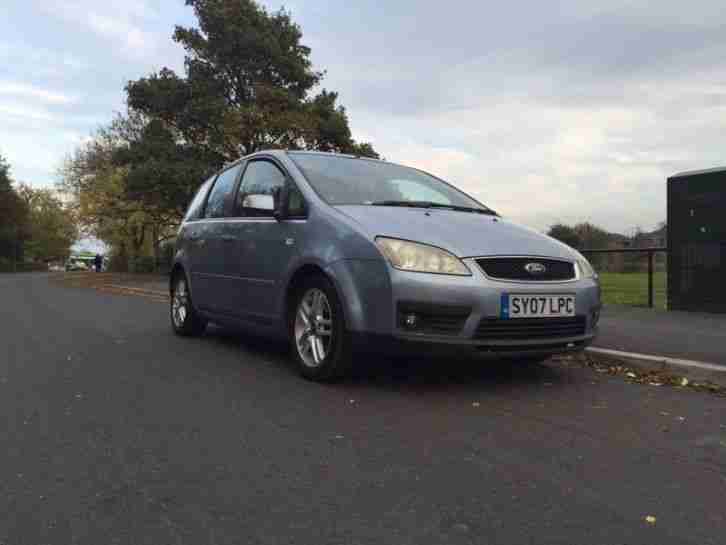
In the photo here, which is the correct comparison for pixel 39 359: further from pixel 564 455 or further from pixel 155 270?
pixel 155 270

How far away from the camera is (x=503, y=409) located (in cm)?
389

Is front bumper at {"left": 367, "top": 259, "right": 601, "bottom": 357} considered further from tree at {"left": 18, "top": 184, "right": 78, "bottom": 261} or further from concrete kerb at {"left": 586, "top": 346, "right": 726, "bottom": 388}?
tree at {"left": 18, "top": 184, "right": 78, "bottom": 261}

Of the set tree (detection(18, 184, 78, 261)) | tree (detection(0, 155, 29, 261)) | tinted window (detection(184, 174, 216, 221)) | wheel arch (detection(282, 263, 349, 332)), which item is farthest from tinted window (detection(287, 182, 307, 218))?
tree (detection(18, 184, 78, 261))

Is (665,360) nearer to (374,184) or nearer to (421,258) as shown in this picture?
(421,258)

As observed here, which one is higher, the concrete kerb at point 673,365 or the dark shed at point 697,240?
the dark shed at point 697,240

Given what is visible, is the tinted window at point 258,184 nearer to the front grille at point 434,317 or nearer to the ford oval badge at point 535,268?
the front grille at point 434,317

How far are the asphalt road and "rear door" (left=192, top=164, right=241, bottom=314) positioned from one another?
1.01 metres

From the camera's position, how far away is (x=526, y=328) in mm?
4152

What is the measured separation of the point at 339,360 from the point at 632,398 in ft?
6.18

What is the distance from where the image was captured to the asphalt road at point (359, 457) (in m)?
2.33

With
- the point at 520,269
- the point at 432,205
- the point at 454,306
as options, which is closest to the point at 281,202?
the point at 432,205

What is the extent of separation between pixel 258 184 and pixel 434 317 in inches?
93.0

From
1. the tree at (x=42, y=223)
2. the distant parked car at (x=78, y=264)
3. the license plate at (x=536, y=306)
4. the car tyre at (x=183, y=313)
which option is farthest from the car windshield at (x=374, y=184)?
the distant parked car at (x=78, y=264)

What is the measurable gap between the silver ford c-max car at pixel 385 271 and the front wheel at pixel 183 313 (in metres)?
1.08
